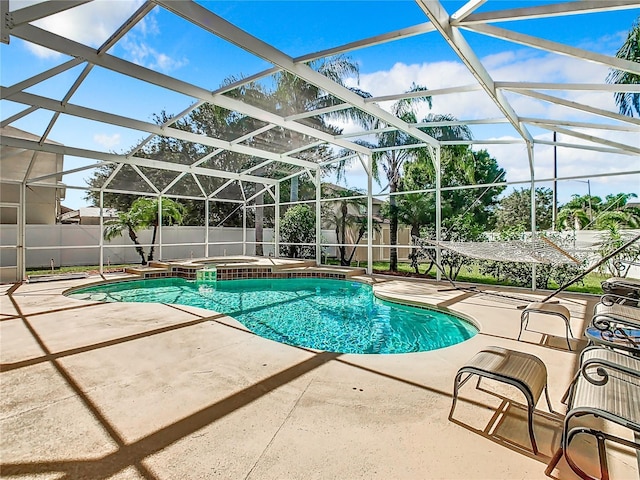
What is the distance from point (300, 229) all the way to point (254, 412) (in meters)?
11.9

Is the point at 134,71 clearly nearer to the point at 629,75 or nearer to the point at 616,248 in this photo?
the point at 616,248

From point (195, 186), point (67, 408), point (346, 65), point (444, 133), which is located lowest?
point (67, 408)

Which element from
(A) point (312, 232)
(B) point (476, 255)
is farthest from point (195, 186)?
(B) point (476, 255)

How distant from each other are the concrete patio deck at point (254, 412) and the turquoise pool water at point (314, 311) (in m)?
1.14

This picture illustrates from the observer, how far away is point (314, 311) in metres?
6.93

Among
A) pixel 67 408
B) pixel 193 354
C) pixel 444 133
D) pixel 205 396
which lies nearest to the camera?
pixel 67 408

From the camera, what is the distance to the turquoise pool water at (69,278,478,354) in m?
5.15

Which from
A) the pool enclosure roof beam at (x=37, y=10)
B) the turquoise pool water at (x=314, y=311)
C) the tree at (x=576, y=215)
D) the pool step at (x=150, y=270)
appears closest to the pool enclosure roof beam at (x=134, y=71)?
the pool enclosure roof beam at (x=37, y=10)

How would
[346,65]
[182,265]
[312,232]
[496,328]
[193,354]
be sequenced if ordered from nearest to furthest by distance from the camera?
1. [193,354]
2. [496,328]
3. [346,65]
4. [182,265]
5. [312,232]

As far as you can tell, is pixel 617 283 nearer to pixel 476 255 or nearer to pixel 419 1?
pixel 476 255

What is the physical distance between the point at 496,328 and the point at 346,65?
7399mm

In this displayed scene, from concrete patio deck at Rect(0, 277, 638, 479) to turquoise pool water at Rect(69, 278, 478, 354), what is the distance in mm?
1139

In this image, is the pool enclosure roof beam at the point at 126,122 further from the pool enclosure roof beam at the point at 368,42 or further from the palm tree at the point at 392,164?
the palm tree at the point at 392,164

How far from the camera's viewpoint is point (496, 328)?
4.73m
